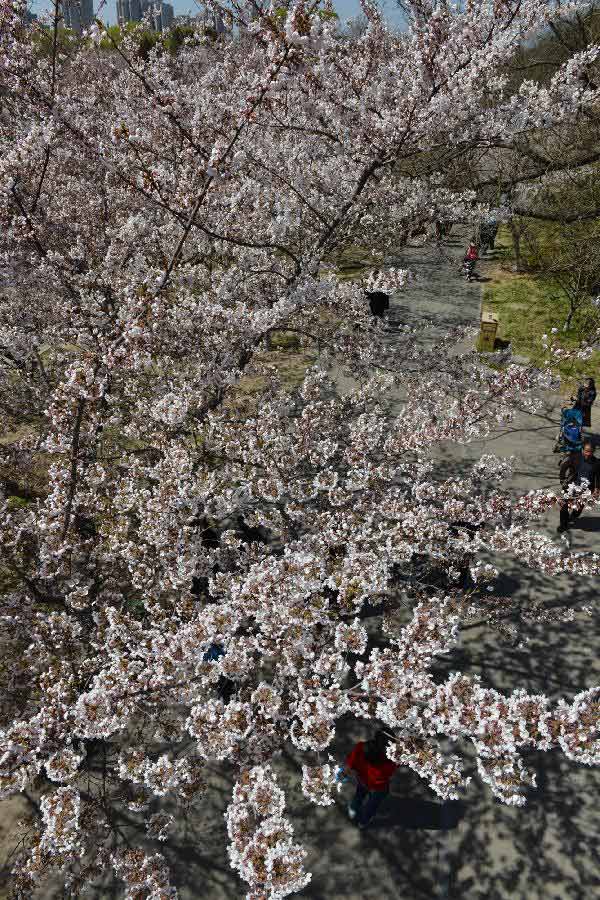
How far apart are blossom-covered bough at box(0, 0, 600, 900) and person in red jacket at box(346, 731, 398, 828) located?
0.57 meters

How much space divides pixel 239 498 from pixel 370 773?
273 cm

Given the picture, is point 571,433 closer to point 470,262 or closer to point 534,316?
point 534,316

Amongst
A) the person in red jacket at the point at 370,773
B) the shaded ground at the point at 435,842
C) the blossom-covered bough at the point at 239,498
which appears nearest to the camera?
the blossom-covered bough at the point at 239,498

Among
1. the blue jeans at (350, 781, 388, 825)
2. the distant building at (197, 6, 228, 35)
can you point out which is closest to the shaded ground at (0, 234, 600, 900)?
the blue jeans at (350, 781, 388, 825)

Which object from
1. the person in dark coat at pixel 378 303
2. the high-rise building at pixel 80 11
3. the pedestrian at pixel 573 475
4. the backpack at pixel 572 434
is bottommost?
the pedestrian at pixel 573 475

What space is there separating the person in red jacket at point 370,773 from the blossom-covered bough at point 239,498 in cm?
57

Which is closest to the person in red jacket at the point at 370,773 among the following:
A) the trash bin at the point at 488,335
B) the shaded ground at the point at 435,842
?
the shaded ground at the point at 435,842

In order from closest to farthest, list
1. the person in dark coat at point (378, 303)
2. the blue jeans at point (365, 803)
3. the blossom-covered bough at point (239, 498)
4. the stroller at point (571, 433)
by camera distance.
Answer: the blossom-covered bough at point (239, 498)
the blue jeans at point (365, 803)
the stroller at point (571, 433)
the person in dark coat at point (378, 303)

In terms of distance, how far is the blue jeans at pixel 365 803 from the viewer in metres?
4.36

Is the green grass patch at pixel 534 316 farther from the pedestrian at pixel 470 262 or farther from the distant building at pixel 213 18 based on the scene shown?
the distant building at pixel 213 18

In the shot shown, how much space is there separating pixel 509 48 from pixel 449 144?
179cm

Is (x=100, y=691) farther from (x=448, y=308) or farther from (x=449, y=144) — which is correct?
(x=448, y=308)

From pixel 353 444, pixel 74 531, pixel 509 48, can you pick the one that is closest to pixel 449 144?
pixel 509 48

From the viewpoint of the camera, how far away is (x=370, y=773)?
411 cm
